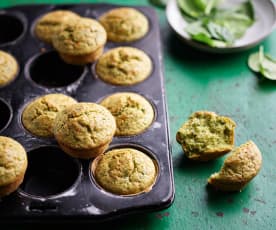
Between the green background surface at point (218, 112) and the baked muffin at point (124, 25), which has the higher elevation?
the baked muffin at point (124, 25)

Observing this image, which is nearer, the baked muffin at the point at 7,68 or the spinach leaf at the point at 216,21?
the baked muffin at the point at 7,68

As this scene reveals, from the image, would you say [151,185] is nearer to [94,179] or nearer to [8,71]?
[94,179]

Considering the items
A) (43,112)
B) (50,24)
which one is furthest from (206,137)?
(50,24)

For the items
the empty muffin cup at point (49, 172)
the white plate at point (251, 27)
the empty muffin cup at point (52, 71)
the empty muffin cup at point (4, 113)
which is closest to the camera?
the empty muffin cup at point (49, 172)

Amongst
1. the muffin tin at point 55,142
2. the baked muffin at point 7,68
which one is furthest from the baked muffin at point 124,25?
the baked muffin at point 7,68

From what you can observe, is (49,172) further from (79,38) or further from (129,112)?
(79,38)

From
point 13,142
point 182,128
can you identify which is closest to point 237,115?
point 182,128

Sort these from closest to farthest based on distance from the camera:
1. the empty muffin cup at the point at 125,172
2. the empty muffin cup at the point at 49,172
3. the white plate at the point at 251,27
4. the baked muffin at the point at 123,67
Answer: the empty muffin cup at the point at 125,172 < the empty muffin cup at the point at 49,172 < the baked muffin at the point at 123,67 < the white plate at the point at 251,27

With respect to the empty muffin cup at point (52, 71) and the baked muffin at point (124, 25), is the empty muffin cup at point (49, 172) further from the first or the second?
the baked muffin at point (124, 25)
